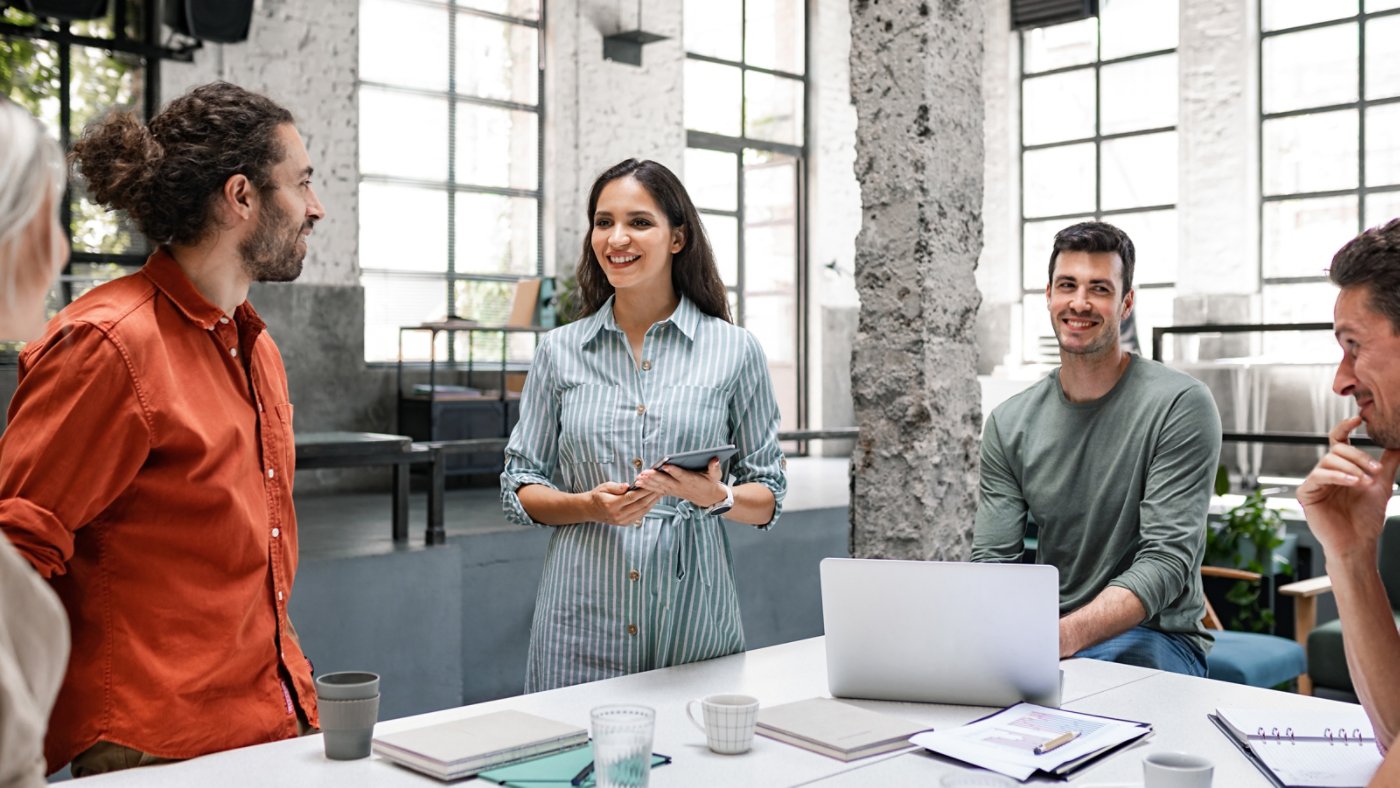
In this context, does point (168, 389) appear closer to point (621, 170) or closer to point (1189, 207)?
point (621, 170)

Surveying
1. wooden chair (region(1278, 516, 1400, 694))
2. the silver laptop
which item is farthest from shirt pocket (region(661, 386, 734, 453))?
wooden chair (region(1278, 516, 1400, 694))

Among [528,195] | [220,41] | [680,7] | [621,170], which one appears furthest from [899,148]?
[680,7]

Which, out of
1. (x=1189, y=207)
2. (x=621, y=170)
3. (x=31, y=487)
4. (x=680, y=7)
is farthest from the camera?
(x=1189, y=207)

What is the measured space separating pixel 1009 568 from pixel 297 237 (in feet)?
4.32

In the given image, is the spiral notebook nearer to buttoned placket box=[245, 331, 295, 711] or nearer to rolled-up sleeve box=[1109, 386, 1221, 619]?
rolled-up sleeve box=[1109, 386, 1221, 619]

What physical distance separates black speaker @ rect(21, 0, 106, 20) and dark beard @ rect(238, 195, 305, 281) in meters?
5.56

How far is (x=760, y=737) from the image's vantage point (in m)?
1.85

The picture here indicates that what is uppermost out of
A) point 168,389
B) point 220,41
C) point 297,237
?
Result: point 220,41

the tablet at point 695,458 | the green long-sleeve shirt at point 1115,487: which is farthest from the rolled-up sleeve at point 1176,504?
the tablet at point 695,458

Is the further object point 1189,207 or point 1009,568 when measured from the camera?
point 1189,207

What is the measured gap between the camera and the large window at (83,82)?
7.02m

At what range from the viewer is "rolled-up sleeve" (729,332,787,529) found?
2.59 meters

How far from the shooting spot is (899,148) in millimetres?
3791

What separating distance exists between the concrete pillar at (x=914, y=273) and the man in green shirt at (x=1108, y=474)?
733 mm
